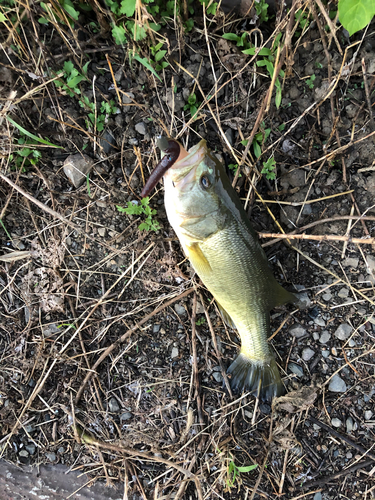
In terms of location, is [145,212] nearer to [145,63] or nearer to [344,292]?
[145,63]

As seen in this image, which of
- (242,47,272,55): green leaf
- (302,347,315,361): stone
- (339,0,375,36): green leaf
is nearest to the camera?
(339,0,375,36): green leaf

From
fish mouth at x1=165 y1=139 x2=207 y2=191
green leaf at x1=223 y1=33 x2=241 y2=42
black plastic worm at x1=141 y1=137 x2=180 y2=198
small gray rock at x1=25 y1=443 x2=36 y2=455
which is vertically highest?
green leaf at x1=223 y1=33 x2=241 y2=42

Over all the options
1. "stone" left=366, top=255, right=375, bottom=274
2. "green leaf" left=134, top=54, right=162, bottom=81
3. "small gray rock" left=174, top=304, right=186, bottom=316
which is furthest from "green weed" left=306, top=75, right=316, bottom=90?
"small gray rock" left=174, top=304, right=186, bottom=316

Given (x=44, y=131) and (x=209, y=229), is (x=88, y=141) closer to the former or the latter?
(x=44, y=131)

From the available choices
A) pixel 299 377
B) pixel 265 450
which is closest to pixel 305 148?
pixel 299 377

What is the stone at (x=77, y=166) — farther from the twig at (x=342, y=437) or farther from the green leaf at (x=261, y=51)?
the twig at (x=342, y=437)

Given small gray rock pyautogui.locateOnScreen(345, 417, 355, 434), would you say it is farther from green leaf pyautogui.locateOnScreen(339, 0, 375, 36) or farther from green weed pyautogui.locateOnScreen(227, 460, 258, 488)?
green leaf pyautogui.locateOnScreen(339, 0, 375, 36)
